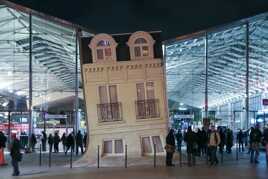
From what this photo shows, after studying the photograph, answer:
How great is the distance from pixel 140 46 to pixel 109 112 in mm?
3237

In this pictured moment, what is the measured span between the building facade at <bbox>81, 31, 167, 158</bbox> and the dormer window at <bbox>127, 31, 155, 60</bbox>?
40mm

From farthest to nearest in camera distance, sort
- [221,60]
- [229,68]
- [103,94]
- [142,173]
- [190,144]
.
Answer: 1. [229,68]
2. [221,60]
3. [103,94]
4. [190,144]
5. [142,173]

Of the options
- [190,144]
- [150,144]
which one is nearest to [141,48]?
[150,144]

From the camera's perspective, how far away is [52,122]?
44250 millimetres

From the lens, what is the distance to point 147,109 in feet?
83.3

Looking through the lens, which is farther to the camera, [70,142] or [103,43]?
[70,142]

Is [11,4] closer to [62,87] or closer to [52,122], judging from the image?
[52,122]

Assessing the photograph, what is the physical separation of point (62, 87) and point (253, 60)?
1866cm

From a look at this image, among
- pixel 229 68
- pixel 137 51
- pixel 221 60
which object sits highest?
pixel 221 60

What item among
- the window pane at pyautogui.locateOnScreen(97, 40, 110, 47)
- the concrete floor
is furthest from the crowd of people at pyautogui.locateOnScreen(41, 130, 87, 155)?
the concrete floor

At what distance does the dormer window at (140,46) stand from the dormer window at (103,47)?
77 cm

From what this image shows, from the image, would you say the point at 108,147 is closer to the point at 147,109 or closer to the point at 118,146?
the point at 118,146

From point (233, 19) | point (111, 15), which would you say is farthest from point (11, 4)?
point (233, 19)

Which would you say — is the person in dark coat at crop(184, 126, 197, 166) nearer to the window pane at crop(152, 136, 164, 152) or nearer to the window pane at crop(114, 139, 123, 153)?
the window pane at crop(152, 136, 164, 152)
